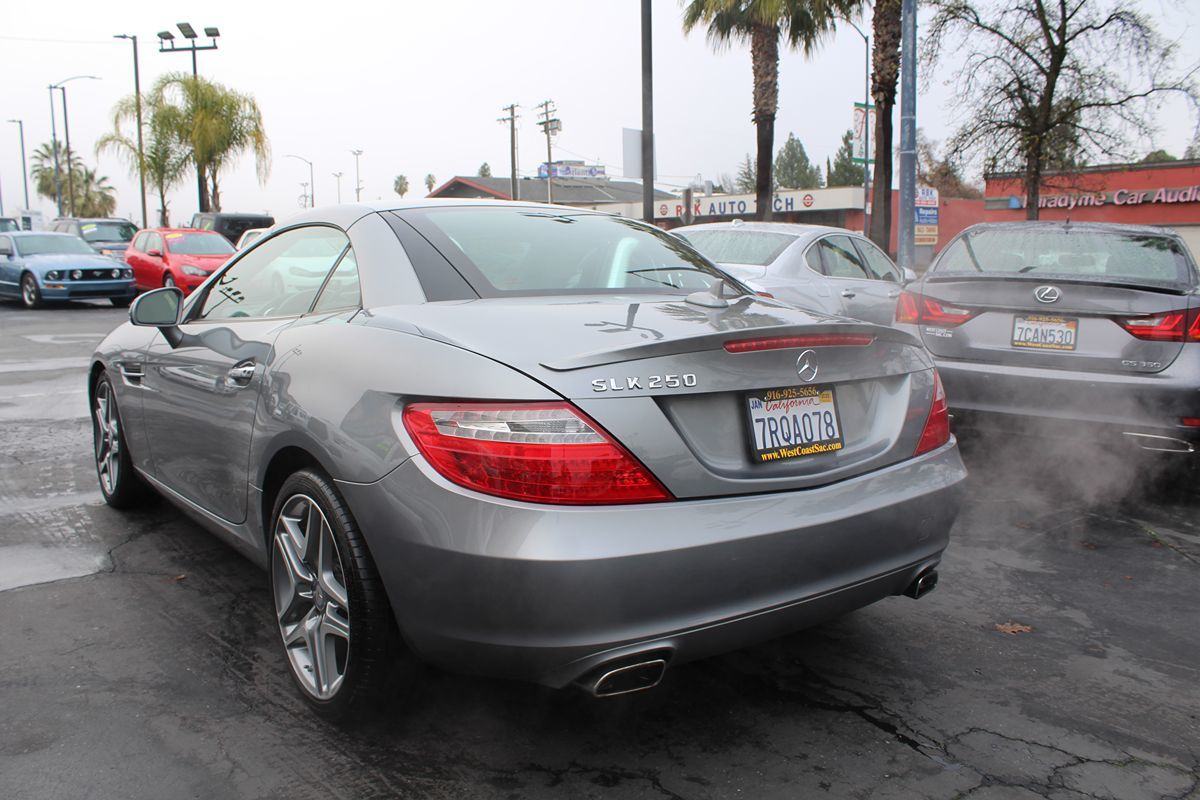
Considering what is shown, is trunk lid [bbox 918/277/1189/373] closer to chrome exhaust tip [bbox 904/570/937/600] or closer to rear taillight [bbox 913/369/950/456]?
rear taillight [bbox 913/369/950/456]

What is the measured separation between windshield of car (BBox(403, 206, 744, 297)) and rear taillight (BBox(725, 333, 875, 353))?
2.22ft

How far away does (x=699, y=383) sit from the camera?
7.73 feet

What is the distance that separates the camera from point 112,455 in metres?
4.79

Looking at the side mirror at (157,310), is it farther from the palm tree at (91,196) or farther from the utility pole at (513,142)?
the palm tree at (91,196)

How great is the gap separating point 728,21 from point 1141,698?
21.3 m

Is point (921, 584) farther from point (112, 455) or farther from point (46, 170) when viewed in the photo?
point (46, 170)

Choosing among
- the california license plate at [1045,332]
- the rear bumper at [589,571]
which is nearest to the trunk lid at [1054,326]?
the california license plate at [1045,332]

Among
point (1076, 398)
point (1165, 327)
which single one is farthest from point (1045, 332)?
point (1165, 327)

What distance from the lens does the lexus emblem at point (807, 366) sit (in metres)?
2.55

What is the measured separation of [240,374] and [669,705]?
172cm

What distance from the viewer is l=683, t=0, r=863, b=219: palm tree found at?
21.4m

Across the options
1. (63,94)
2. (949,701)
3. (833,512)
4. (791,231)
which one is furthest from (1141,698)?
(63,94)

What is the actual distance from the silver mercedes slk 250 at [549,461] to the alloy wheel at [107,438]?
168 centimetres

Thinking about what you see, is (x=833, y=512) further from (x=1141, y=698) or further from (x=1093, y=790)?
(x=1141, y=698)
